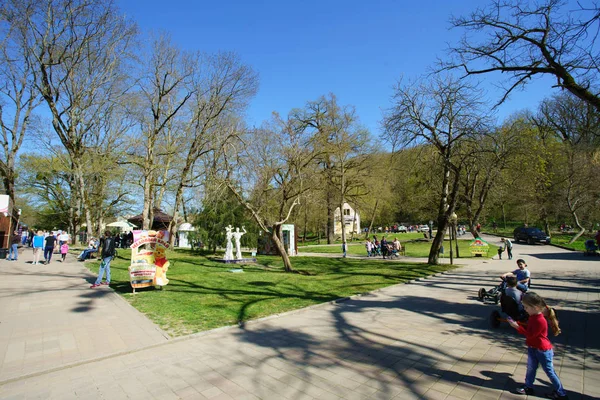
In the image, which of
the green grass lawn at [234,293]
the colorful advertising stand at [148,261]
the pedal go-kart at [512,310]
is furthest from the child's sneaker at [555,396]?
the colorful advertising stand at [148,261]

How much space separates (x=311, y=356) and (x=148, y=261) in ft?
22.8

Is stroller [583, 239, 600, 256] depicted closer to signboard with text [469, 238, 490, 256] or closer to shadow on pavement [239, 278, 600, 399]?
signboard with text [469, 238, 490, 256]

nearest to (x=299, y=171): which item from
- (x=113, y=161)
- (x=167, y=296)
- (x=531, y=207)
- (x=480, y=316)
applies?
(x=167, y=296)

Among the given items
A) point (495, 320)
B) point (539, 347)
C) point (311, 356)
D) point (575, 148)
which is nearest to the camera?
point (539, 347)

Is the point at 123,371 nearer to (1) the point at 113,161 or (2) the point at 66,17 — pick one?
(1) the point at 113,161

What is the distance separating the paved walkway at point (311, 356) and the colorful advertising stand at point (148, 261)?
1.11 meters

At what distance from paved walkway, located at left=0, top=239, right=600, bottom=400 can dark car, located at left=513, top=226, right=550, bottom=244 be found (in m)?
25.9

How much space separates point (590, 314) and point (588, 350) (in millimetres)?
Answer: 2936

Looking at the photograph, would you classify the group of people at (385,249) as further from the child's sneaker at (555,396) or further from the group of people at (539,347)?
the child's sneaker at (555,396)

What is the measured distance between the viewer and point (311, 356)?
5.19m

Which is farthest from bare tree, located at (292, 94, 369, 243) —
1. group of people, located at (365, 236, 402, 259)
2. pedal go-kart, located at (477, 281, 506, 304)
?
pedal go-kart, located at (477, 281, 506, 304)

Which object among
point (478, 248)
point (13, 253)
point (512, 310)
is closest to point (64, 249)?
point (13, 253)

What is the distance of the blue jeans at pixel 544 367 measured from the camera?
12.3 ft

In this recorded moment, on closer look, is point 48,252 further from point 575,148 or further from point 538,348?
point 575,148
